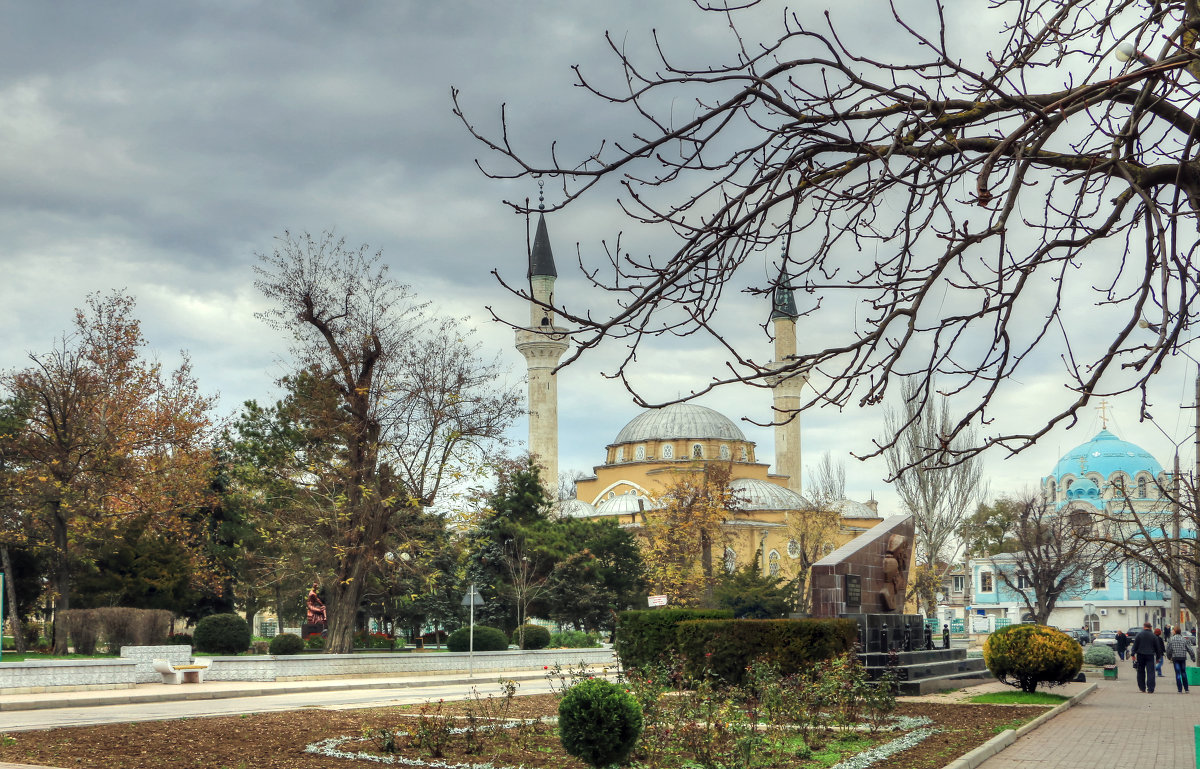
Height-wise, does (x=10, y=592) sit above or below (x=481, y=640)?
above

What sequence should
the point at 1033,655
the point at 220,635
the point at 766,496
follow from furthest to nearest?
the point at 766,496
the point at 220,635
the point at 1033,655

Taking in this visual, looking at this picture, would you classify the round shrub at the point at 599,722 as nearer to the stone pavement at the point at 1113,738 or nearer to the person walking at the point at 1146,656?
the stone pavement at the point at 1113,738

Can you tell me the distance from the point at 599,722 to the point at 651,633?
12451mm

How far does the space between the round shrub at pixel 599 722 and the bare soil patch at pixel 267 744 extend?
1.14 metres

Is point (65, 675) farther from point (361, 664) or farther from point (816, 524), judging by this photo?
point (816, 524)

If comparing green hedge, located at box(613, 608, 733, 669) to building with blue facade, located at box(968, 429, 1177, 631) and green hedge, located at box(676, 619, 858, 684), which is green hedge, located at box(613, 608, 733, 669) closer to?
green hedge, located at box(676, 619, 858, 684)

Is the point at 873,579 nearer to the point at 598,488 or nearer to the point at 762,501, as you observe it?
the point at 762,501

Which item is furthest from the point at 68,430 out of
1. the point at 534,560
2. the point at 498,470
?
the point at 534,560

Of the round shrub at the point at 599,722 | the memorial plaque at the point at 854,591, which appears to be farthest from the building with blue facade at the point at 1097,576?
the round shrub at the point at 599,722

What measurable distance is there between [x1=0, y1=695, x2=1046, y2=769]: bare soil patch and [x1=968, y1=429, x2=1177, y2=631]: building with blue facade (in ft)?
206

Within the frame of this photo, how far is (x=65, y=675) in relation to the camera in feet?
65.2

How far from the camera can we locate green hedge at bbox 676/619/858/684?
17484 mm

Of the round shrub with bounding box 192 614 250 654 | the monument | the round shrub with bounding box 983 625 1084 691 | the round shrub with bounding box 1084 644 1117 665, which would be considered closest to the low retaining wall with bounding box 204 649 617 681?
the round shrub with bounding box 192 614 250 654

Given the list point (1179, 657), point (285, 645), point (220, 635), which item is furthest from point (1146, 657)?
point (220, 635)
